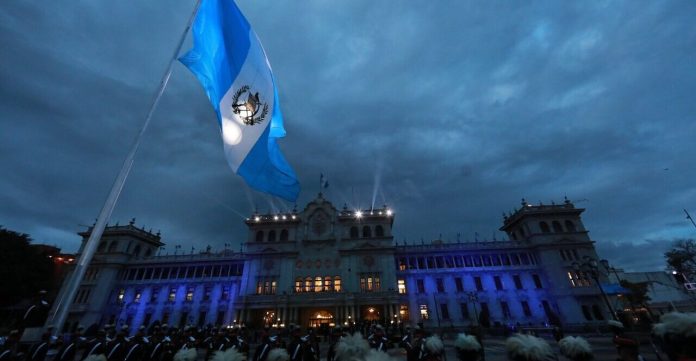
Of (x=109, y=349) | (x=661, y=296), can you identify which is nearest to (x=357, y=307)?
(x=109, y=349)

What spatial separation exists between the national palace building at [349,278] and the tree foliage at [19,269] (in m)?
5.77

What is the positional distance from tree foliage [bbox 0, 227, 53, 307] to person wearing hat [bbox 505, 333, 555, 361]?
57.1m

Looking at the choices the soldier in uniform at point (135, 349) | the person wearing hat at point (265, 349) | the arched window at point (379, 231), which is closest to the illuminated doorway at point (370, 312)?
the arched window at point (379, 231)

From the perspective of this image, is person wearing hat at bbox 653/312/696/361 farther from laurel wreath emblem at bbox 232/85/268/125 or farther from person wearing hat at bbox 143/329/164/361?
person wearing hat at bbox 143/329/164/361

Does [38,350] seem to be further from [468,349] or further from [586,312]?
[586,312]

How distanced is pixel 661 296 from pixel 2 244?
4717 inches

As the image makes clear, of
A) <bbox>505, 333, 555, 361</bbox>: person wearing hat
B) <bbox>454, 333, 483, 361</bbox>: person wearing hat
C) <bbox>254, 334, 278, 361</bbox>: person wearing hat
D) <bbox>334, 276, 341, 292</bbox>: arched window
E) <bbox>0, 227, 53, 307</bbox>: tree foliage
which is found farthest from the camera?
<bbox>334, 276, 341, 292</bbox>: arched window

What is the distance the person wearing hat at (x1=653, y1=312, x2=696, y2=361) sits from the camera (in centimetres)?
376

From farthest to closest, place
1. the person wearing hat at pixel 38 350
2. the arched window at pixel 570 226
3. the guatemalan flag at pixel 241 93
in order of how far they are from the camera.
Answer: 1. the arched window at pixel 570 226
2. the guatemalan flag at pixel 241 93
3. the person wearing hat at pixel 38 350

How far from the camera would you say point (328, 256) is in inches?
1709

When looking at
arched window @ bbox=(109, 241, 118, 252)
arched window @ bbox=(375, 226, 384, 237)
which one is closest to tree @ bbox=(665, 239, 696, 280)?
arched window @ bbox=(375, 226, 384, 237)

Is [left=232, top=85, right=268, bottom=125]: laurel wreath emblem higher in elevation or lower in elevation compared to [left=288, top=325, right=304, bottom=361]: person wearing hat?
higher

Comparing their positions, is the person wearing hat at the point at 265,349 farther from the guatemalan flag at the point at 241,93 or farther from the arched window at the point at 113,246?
the arched window at the point at 113,246

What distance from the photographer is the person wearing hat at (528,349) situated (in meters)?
3.56
